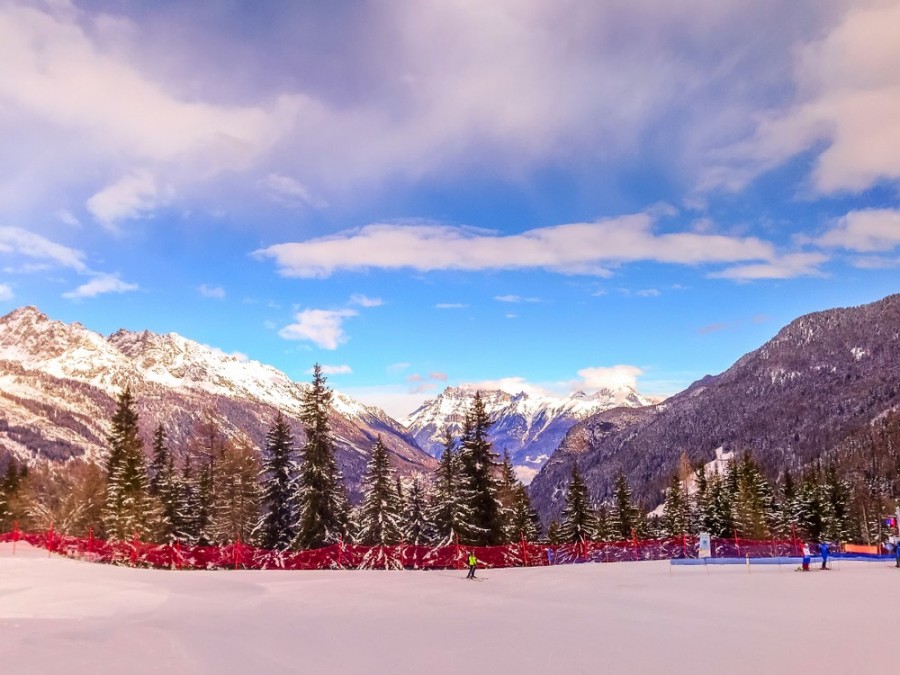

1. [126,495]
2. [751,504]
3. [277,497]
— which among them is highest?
[126,495]

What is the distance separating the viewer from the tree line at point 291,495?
49.9m

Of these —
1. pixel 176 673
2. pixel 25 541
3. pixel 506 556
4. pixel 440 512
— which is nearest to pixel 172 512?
pixel 25 541

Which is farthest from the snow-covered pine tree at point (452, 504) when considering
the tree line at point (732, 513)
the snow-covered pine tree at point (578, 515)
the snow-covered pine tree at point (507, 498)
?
the tree line at point (732, 513)

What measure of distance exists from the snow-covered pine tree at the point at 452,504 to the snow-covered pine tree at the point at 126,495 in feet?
72.9

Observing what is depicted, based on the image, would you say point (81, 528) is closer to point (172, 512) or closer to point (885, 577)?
point (172, 512)

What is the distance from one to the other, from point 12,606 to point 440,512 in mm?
33498

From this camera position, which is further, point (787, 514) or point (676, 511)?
point (676, 511)

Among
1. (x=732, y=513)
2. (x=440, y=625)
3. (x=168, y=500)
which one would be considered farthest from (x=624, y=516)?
(x=440, y=625)

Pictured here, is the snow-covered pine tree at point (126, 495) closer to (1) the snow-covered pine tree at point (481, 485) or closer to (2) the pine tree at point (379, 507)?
(2) the pine tree at point (379, 507)

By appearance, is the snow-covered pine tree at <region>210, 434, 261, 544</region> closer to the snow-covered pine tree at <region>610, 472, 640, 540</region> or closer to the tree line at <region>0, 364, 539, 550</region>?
the tree line at <region>0, 364, 539, 550</region>

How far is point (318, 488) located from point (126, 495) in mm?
14812

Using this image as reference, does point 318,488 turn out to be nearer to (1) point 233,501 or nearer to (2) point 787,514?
(1) point 233,501

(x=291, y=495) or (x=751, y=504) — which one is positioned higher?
(x=291, y=495)

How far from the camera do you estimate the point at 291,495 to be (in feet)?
177
